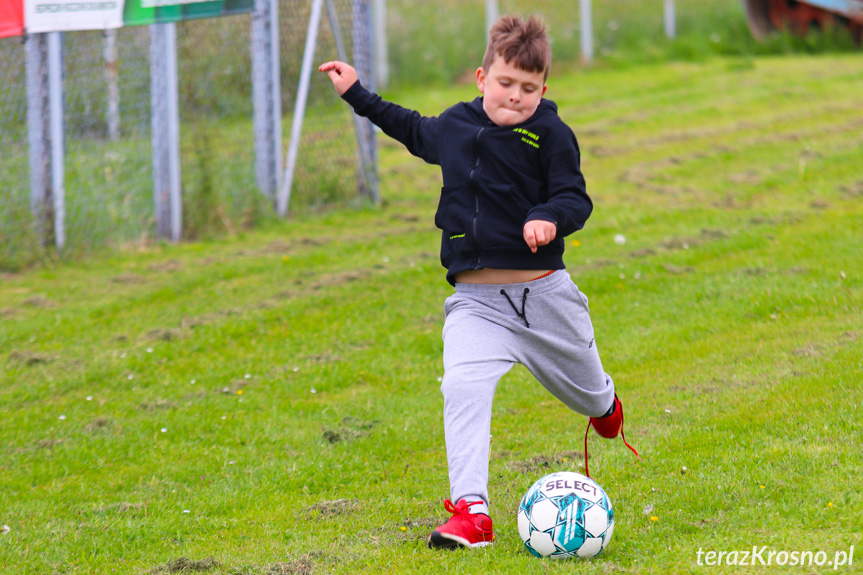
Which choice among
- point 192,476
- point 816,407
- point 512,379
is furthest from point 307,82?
point 816,407

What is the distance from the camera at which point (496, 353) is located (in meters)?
3.64

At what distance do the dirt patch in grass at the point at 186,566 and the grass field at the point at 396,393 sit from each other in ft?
0.05

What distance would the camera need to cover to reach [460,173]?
3.75 m

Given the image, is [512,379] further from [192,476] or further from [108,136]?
[108,136]

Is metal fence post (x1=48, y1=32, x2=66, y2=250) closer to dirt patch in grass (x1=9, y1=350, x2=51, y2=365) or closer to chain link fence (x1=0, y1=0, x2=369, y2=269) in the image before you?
chain link fence (x1=0, y1=0, x2=369, y2=269)

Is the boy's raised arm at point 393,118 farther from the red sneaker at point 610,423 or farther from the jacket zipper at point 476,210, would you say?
the red sneaker at point 610,423

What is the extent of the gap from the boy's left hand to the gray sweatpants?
36 cm

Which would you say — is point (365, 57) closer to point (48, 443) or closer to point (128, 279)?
point (128, 279)

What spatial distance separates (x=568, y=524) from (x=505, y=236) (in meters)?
1.09

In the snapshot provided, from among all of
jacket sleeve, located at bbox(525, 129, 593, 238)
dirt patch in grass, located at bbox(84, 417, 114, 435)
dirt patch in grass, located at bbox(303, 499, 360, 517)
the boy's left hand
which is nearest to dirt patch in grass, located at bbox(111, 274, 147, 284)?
dirt patch in grass, located at bbox(84, 417, 114, 435)

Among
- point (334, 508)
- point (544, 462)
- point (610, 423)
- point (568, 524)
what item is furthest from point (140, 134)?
point (568, 524)

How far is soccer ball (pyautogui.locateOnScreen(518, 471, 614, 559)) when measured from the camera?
336 cm

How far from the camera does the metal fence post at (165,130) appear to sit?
8.64 meters

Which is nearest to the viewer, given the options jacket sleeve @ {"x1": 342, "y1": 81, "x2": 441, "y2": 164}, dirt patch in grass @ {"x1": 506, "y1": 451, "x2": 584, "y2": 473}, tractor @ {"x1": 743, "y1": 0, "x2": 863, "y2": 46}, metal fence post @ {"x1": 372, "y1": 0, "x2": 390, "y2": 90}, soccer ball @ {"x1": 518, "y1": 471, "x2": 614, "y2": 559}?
soccer ball @ {"x1": 518, "y1": 471, "x2": 614, "y2": 559}
